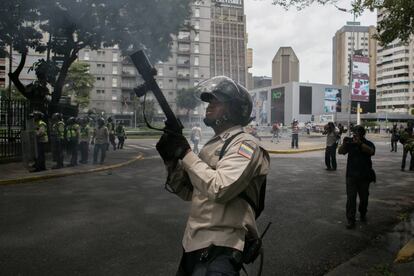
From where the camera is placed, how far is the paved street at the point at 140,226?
349 cm

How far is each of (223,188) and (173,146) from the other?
1.09ft

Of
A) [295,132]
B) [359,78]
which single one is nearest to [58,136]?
[295,132]

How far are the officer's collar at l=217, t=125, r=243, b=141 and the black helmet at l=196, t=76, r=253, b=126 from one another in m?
0.06

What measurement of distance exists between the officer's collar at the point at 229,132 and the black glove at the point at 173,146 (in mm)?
208

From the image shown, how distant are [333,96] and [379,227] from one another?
87.6m

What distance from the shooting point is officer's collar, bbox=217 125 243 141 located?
5.86 feet

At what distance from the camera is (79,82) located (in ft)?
140

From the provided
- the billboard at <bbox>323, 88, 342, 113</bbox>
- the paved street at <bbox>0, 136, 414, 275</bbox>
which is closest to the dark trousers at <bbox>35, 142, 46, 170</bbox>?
the paved street at <bbox>0, 136, 414, 275</bbox>

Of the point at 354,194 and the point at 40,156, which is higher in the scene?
the point at 40,156

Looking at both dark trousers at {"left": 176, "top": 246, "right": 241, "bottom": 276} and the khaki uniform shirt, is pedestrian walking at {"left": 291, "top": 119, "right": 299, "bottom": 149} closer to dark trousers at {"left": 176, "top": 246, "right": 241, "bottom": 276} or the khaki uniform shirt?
the khaki uniform shirt

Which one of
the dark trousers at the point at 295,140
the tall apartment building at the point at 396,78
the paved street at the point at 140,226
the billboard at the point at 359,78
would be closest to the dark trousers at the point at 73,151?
the paved street at the point at 140,226

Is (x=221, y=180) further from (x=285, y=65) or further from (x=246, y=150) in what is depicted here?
(x=285, y=65)

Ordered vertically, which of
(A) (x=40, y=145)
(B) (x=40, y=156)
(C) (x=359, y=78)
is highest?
(C) (x=359, y=78)

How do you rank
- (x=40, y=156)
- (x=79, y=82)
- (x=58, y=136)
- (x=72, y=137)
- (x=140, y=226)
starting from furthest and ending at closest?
(x=79, y=82) < (x=72, y=137) < (x=58, y=136) < (x=40, y=156) < (x=140, y=226)
